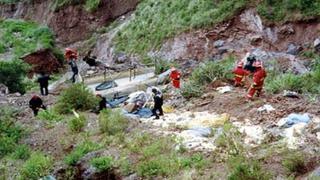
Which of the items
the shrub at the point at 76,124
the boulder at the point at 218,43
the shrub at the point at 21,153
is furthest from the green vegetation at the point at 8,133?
the boulder at the point at 218,43

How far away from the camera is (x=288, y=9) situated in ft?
84.3

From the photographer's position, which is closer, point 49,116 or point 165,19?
point 49,116

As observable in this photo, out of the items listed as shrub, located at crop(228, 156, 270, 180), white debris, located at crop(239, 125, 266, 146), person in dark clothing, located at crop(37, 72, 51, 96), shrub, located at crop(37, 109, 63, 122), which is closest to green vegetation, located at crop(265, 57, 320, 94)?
white debris, located at crop(239, 125, 266, 146)

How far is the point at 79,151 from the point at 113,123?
1393mm

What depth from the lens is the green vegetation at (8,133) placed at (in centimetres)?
1773

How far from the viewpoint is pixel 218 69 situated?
70.1 feet

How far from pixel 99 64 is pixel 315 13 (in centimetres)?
999

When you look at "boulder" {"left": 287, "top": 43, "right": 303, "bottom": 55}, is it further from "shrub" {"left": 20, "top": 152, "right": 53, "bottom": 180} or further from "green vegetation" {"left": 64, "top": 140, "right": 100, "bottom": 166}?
"shrub" {"left": 20, "top": 152, "right": 53, "bottom": 180}

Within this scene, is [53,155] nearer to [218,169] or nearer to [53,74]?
[218,169]

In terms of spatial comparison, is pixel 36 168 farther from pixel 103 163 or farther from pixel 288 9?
pixel 288 9

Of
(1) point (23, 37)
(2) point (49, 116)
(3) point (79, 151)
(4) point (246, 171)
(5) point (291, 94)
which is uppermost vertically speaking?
(5) point (291, 94)

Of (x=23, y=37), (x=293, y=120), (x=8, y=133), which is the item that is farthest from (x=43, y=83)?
(x=23, y=37)

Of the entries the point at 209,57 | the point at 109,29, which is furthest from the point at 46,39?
the point at 209,57

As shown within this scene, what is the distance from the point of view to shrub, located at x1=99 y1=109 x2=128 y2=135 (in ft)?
56.9
